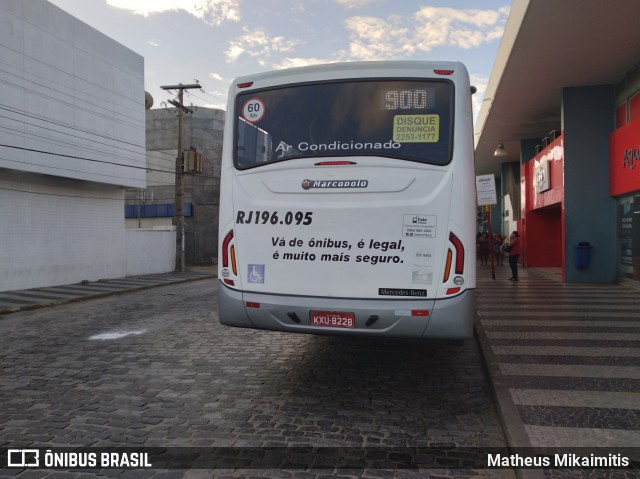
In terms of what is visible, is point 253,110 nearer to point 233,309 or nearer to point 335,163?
point 335,163

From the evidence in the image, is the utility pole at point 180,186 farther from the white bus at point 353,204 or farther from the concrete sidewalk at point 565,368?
the white bus at point 353,204

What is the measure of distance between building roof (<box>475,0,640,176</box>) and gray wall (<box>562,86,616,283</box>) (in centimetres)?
58

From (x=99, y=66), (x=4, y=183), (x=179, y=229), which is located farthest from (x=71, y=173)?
(x=179, y=229)

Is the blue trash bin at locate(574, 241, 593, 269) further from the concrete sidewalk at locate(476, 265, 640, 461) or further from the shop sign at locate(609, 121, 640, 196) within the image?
the concrete sidewalk at locate(476, 265, 640, 461)

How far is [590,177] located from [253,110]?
12815mm

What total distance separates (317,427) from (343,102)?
3.16 m

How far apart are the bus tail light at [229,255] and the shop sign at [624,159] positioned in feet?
37.0

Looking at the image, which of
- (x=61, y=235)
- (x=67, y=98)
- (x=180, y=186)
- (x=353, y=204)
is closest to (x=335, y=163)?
(x=353, y=204)

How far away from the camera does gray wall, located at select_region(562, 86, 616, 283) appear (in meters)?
14.5

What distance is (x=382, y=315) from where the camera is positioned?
4.58 meters

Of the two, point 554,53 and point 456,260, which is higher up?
point 554,53

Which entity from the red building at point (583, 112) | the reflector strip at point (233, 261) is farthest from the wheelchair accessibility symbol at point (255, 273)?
the red building at point (583, 112)

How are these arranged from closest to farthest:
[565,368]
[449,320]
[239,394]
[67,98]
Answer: [449,320]
[239,394]
[565,368]
[67,98]

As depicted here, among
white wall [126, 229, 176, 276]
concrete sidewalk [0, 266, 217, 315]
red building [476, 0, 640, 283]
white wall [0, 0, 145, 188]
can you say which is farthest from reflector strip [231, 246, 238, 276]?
white wall [126, 229, 176, 276]
